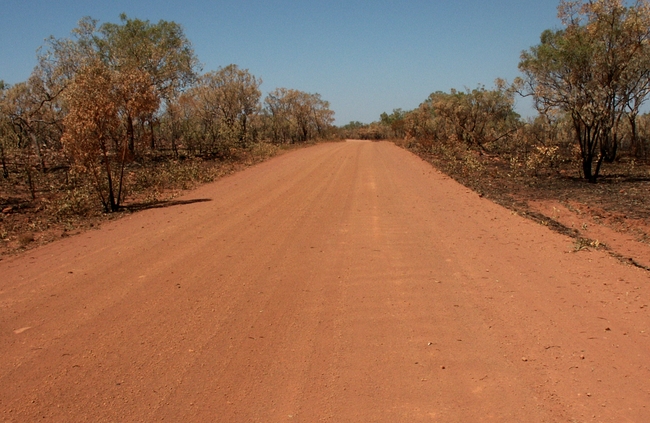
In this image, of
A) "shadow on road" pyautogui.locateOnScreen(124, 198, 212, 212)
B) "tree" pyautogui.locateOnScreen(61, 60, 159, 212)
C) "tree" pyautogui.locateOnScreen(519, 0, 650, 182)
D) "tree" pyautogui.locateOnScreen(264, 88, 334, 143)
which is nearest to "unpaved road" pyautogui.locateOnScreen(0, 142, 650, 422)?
"shadow on road" pyautogui.locateOnScreen(124, 198, 212, 212)

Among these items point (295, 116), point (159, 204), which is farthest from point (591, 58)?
point (295, 116)

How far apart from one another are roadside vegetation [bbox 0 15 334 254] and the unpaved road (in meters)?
4.27

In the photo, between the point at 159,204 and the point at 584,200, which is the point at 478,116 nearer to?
the point at 584,200

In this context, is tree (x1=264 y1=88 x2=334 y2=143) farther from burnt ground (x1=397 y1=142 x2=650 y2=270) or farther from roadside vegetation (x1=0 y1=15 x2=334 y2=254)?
burnt ground (x1=397 y1=142 x2=650 y2=270)

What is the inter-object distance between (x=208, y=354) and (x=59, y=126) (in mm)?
24636

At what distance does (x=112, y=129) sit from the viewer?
12281 mm

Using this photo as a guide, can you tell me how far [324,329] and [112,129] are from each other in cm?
1028

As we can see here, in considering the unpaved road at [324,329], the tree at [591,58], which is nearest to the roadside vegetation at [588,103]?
the tree at [591,58]

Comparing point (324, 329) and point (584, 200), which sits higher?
point (584, 200)

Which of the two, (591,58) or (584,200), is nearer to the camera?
(584,200)

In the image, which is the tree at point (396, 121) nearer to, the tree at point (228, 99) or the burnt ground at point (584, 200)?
the tree at point (228, 99)

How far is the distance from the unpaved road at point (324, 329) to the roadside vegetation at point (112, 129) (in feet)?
14.0

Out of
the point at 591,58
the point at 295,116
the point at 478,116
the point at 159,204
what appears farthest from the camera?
the point at 295,116

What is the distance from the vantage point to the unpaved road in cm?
343
